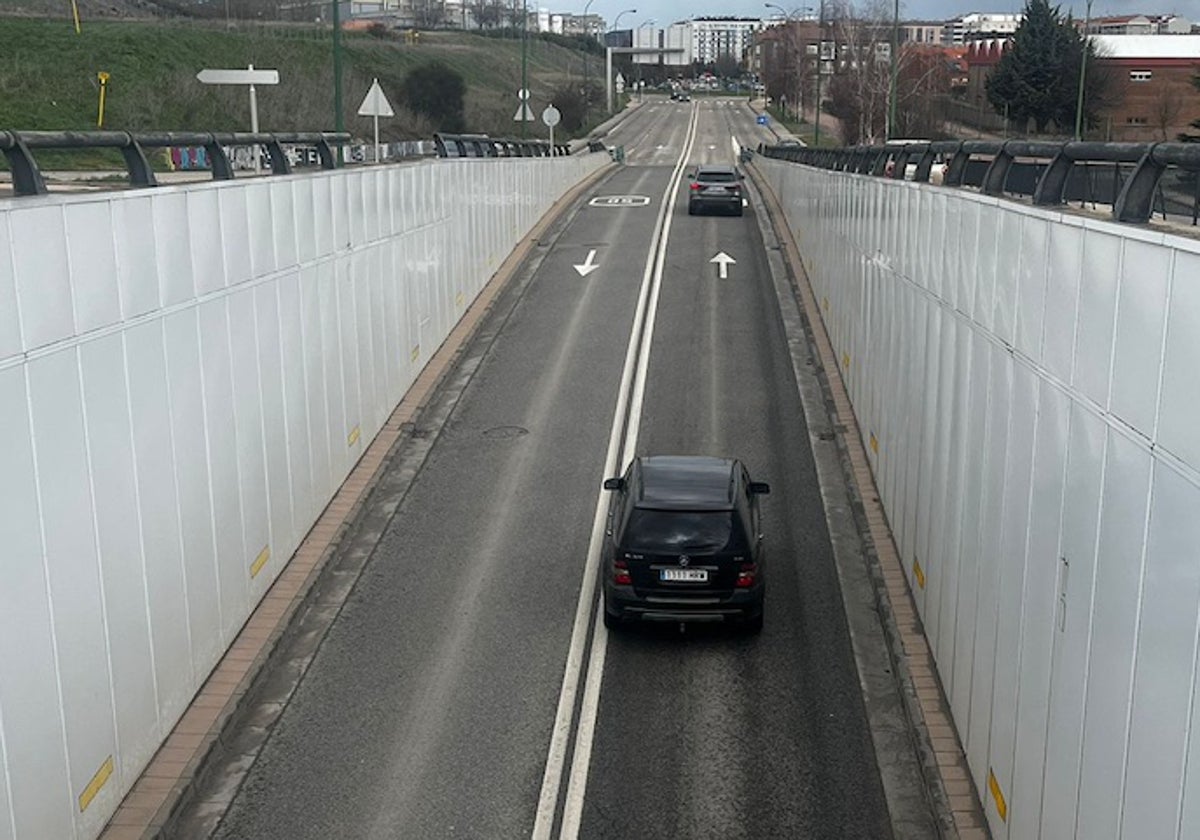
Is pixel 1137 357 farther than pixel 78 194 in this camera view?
No

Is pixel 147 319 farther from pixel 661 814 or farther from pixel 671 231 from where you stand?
pixel 671 231

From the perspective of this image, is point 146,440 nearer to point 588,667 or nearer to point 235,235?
point 235,235

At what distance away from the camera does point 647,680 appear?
1262cm

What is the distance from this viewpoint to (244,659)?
41.2 feet

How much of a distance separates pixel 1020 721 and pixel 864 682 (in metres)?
4.31

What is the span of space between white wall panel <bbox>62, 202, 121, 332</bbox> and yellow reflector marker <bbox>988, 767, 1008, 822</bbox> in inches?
276

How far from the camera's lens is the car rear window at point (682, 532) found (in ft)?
43.3

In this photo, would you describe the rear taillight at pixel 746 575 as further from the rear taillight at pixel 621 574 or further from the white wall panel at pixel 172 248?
the white wall panel at pixel 172 248

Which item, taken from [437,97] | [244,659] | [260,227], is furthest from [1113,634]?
[437,97]

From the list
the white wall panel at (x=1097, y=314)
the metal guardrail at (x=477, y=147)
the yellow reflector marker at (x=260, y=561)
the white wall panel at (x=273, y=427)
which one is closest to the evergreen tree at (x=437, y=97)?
the metal guardrail at (x=477, y=147)

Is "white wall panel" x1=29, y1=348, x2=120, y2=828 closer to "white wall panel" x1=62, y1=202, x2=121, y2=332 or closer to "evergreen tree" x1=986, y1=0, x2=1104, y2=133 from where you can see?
"white wall panel" x1=62, y1=202, x2=121, y2=332

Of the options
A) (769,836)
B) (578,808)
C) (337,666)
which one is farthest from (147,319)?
(769,836)

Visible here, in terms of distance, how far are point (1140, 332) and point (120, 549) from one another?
7.27 m

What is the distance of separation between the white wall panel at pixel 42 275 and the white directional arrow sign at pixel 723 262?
24.4 metres
